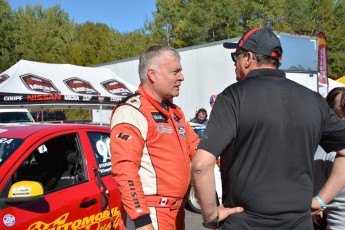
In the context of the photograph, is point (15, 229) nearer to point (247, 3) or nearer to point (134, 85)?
point (134, 85)

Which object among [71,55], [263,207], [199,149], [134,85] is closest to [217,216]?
[263,207]

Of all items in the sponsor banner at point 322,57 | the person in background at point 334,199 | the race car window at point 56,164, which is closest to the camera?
the person in background at point 334,199

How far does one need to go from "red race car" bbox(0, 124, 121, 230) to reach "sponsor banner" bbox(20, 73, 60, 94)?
686 centimetres

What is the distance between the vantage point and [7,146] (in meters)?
3.23

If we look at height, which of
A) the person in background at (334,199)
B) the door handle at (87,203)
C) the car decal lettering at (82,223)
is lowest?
the car decal lettering at (82,223)

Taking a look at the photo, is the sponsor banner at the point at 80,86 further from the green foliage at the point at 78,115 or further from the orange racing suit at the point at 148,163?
the green foliage at the point at 78,115

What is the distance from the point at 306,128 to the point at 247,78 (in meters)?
0.36

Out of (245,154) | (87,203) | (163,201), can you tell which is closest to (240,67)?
(245,154)

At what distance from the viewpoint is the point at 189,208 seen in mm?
6863

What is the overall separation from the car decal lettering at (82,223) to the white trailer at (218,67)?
24.0ft

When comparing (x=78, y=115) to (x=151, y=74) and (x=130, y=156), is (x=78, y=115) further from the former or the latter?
(x=130, y=156)

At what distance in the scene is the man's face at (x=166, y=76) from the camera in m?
2.39

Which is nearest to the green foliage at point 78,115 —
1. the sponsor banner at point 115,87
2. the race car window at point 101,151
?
the sponsor banner at point 115,87

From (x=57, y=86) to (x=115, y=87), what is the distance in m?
2.22
